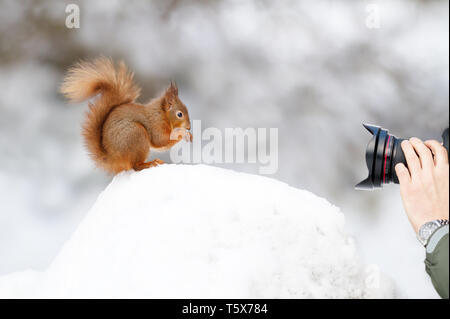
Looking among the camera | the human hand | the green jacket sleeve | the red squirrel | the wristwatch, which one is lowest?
the green jacket sleeve

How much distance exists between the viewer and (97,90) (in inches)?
45.8

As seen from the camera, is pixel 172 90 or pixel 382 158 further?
pixel 172 90

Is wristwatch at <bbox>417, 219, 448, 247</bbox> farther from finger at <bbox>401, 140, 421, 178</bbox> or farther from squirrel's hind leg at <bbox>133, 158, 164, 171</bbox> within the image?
squirrel's hind leg at <bbox>133, 158, 164, 171</bbox>

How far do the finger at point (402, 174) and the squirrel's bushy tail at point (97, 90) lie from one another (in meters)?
0.66

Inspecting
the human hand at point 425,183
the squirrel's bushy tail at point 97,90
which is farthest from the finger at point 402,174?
the squirrel's bushy tail at point 97,90

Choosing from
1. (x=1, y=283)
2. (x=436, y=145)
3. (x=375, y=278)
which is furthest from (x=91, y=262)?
(x=436, y=145)

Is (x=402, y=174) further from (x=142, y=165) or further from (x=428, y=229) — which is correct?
(x=142, y=165)

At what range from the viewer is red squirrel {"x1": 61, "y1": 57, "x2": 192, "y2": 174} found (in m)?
1.10

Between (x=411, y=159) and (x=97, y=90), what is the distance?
0.74 m

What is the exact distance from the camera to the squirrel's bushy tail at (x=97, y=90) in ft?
3.70

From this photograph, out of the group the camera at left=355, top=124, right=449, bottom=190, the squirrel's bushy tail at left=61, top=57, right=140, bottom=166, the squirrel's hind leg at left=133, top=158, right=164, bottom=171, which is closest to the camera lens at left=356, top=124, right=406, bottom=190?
the camera at left=355, top=124, right=449, bottom=190

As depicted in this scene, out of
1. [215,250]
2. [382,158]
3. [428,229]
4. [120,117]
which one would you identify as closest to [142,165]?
[120,117]

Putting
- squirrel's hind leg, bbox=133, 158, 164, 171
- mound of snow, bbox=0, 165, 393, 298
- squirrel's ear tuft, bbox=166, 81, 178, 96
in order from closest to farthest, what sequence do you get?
mound of snow, bbox=0, 165, 393, 298 < squirrel's hind leg, bbox=133, 158, 164, 171 < squirrel's ear tuft, bbox=166, 81, 178, 96

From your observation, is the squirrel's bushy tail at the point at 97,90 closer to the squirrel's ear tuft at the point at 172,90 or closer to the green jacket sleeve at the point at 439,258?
the squirrel's ear tuft at the point at 172,90
